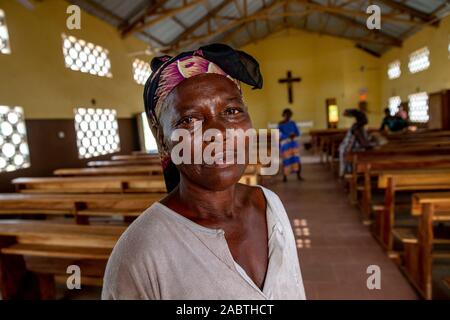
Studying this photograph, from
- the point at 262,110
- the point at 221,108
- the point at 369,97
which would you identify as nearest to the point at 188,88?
the point at 221,108

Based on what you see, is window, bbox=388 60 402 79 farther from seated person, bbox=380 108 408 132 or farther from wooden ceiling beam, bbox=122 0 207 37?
wooden ceiling beam, bbox=122 0 207 37

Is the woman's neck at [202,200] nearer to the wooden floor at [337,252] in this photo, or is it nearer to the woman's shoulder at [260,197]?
the woman's shoulder at [260,197]

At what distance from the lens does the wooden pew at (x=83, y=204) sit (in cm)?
→ 228

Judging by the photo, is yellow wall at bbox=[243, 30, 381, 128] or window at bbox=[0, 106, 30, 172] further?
yellow wall at bbox=[243, 30, 381, 128]

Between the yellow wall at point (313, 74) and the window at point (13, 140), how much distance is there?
993 centimetres

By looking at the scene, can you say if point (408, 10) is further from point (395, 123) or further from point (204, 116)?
point (204, 116)

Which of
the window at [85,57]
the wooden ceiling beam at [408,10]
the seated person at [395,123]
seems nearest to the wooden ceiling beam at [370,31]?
the wooden ceiling beam at [408,10]

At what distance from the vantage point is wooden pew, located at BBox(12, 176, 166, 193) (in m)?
3.06

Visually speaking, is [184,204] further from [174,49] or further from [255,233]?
[174,49]

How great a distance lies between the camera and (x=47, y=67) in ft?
16.7

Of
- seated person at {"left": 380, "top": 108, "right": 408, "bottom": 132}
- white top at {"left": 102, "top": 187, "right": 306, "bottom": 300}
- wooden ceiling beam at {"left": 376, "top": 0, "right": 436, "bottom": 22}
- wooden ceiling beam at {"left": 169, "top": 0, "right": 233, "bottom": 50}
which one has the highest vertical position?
wooden ceiling beam at {"left": 169, "top": 0, "right": 233, "bottom": 50}

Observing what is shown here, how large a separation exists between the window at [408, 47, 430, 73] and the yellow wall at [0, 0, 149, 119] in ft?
26.1

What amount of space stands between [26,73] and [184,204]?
522 cm

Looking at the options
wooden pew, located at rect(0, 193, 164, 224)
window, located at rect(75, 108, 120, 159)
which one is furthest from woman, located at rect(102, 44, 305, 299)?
window, located at rect(75, 108, 120, 159)
